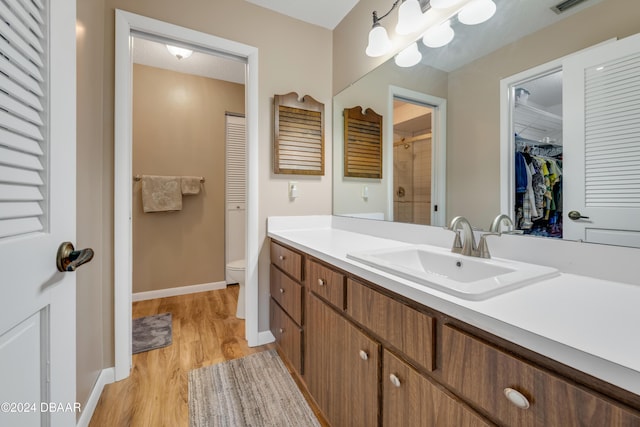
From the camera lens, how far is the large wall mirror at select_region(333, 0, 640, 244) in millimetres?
894

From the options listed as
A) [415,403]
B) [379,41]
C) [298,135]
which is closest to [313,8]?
[379,41]

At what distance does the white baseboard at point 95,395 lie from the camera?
4.08 ft

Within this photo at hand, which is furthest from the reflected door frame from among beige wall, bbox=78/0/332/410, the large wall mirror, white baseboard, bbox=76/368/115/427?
white baseboard, bbox=76/368/115/427

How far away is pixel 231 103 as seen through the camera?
10.3 feet

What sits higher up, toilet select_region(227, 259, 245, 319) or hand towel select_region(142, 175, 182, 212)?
hand towel select_region(142, 175, 182, 212)

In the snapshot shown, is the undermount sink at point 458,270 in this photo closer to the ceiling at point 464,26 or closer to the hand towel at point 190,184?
the ceiling at point 464,26

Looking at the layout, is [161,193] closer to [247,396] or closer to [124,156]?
[124,156]

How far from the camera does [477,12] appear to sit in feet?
3.83

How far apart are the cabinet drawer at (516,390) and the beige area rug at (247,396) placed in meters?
0.98

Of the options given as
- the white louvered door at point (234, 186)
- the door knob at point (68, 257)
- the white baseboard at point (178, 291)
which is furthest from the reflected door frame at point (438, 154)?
the white baseboard at point (178, 291)

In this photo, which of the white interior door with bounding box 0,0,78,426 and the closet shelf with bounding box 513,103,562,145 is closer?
the white interior door with bounding box 0,0,78,426

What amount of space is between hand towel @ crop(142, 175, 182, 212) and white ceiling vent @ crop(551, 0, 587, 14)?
3.03 meters

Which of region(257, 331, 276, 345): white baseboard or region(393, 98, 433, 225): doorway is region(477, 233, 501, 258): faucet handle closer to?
region(393, 98, 433, 225): doorway

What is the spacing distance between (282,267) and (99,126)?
130 cm
